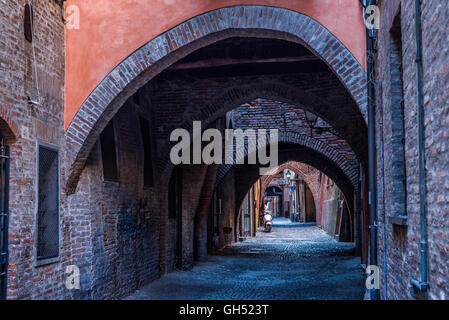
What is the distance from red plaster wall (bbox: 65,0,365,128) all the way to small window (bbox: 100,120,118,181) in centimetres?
128

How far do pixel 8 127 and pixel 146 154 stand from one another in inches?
185

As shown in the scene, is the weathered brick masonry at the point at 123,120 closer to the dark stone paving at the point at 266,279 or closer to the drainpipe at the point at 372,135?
the drainpipe at the point at 372,135

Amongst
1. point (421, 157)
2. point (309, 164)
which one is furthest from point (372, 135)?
point (309, 164)

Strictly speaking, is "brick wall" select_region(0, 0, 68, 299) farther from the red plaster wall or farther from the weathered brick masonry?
the red plaster wall

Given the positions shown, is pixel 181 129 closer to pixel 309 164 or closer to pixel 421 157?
pixel 421 157

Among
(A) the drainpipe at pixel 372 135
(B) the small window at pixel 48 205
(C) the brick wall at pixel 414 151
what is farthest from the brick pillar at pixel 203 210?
(C) the brick wall at pixel 414 151

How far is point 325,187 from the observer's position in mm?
29203

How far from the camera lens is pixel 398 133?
532 cm

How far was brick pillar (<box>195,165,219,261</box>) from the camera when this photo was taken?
14320 millimetres

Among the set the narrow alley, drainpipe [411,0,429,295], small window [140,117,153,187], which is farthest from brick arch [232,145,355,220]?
drainpipe [411,0,429,295]

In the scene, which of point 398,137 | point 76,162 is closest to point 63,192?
point 76,162

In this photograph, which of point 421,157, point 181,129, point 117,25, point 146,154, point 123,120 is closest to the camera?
point 421,157

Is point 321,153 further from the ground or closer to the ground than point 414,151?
further from the ground

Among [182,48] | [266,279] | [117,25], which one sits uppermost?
[117,25]
